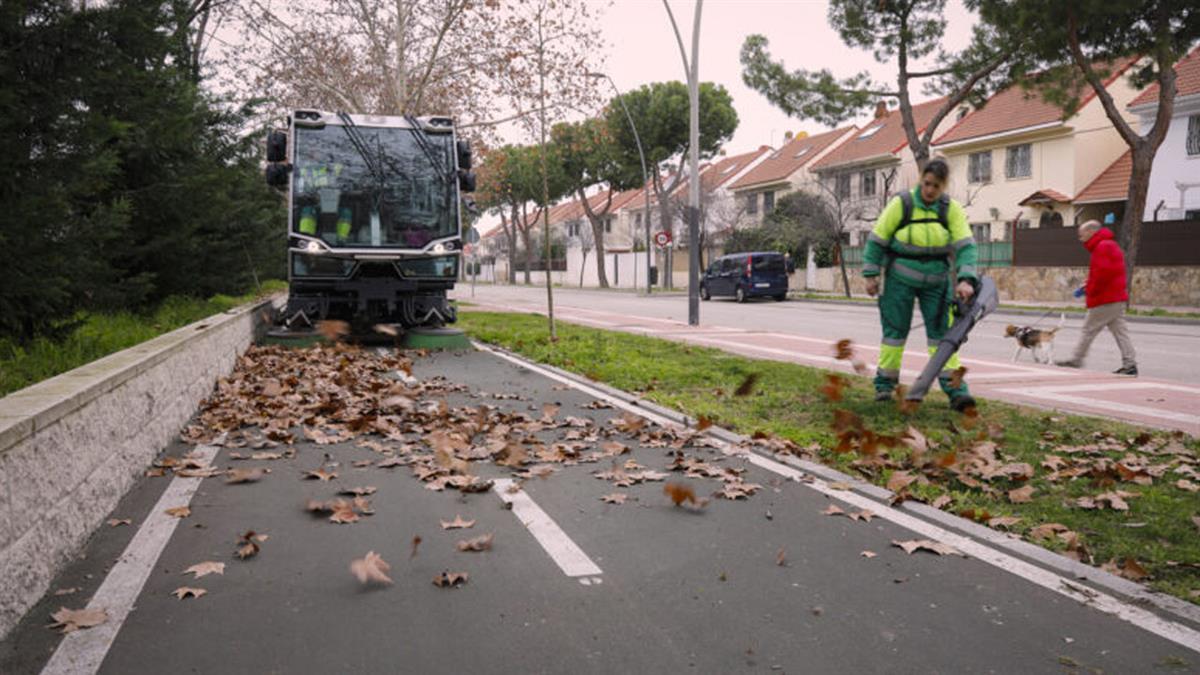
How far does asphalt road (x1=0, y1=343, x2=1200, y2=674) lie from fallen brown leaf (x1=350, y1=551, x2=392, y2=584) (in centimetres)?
5

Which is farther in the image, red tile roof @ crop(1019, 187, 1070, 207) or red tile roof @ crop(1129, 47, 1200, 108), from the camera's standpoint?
red tile roof @ crop(1019, 187, 1070, 207)

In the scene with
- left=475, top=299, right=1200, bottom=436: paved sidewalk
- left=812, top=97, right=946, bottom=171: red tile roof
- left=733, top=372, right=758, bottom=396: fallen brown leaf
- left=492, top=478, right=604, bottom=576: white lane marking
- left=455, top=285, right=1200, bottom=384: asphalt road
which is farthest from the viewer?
left=812, top=97, right=946, bottom=171: red tile roof

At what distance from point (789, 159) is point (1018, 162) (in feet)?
62.0

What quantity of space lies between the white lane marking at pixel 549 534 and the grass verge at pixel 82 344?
288 centimetres

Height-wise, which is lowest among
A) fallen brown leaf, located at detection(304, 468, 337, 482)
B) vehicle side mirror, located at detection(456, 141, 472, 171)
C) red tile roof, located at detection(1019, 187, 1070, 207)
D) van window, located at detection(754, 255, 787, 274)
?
fallen brown leaf, located at detection(304, 468, 337, 482)

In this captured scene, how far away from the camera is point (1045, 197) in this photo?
33812 millimetres

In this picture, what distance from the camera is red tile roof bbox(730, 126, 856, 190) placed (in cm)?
5091

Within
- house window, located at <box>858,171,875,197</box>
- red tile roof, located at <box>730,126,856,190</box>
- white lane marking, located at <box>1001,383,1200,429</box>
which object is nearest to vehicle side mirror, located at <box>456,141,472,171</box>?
white lane marking, located at <box>1001,383,1200,429</box>

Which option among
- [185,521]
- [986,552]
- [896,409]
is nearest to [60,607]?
[185,521]

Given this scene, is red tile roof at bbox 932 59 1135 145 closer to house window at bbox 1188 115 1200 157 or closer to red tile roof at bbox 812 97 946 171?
red tile roof at bbox 812 97 946 171

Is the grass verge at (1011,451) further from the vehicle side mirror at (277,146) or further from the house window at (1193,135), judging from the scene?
the house window at (1193,135)

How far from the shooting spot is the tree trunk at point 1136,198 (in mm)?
21609

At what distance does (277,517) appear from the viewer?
4730 millimetres

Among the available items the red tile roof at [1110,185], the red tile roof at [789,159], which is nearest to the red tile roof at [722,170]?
the red tile roof at [789,159]
